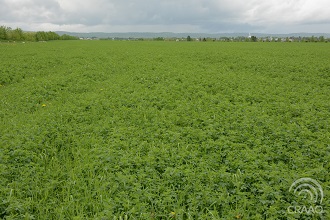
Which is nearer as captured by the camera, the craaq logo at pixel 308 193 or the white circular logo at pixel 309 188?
the craaq logo at pixel 308 193

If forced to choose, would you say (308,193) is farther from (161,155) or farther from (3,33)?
(3,33)

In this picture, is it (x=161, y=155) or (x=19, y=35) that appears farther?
(x=19, y=35)

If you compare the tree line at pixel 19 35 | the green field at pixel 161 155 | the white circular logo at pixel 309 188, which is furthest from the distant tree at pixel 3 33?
the white circular logo at pixel 309 188

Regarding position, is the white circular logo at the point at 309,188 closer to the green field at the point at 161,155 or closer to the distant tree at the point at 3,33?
the green field at the point at 161,155

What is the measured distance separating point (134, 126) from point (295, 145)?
3.93 meters

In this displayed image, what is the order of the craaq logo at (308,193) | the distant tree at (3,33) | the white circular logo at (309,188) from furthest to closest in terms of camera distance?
the distant tree at (3,33)
the white circular logo at (309,188)
the craaq logo at (308,193)

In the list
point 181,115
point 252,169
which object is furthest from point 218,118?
point 252,169

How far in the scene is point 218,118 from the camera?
7.18 m

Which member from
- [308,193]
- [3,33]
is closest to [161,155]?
[308,193]

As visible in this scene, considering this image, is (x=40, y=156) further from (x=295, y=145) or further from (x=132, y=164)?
(x=295, y=145)

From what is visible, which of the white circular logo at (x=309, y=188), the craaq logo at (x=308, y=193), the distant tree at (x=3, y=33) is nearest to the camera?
the craaq logo at (x=308, y=193)

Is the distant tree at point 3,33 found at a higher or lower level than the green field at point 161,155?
higher

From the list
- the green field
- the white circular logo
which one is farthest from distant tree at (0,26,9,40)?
the white circular logo

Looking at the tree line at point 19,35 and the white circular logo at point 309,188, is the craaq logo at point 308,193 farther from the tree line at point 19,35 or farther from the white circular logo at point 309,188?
the tree line at point 19,35
